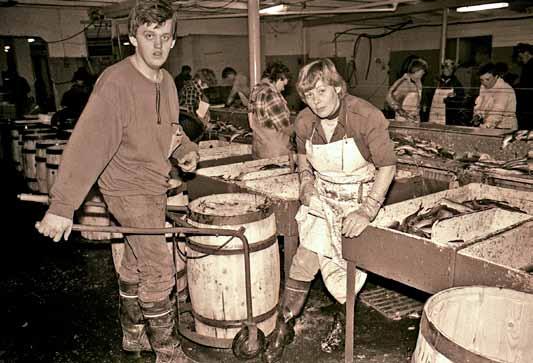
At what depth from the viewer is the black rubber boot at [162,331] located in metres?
3.10

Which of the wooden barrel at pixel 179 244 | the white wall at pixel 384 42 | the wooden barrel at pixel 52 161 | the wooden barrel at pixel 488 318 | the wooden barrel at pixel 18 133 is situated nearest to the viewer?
the wooden barrel at pixel 488 318

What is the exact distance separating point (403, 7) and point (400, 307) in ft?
19.8

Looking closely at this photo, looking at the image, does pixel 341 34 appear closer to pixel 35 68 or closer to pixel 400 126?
pixel 35 68

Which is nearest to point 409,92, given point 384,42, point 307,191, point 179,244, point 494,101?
point 494,101

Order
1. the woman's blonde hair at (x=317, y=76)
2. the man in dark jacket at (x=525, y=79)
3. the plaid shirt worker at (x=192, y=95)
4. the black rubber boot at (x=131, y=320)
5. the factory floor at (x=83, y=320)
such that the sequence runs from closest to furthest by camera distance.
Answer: the woman's blonde hair at (x=317, y=76) < the black rubber boot at (x=131, y=320) < the factory floor at (x=83, y=320) < the man in dark jacket at (x=525, y=79) < the plaid shirt worker at (x=192, y=95)

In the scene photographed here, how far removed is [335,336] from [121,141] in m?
2.19

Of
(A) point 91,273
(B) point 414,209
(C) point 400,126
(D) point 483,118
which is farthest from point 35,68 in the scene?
(B) point 414,209

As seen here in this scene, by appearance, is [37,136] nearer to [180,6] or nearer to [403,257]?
[180,6]

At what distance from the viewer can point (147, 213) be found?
3.02 m

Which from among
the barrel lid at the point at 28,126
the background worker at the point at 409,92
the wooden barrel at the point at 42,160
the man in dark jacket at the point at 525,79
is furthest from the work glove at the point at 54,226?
the barrel lid at the point at 28,126

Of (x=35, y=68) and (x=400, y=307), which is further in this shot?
(x=35, y=68)

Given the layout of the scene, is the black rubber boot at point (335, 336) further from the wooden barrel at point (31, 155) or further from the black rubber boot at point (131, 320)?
the wooden barrel at point (31, 155)

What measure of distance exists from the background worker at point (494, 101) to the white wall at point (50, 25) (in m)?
9.08

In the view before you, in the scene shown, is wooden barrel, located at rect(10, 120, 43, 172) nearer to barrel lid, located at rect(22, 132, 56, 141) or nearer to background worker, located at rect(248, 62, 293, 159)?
barrel lid, located at rect(22, 132, 56, 141)
